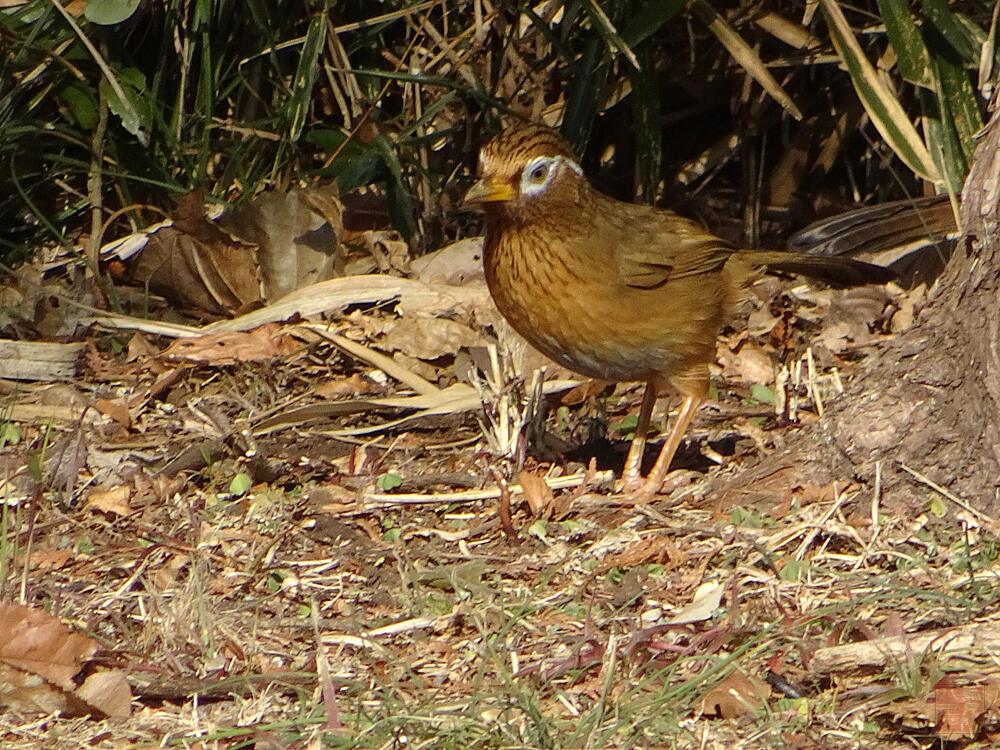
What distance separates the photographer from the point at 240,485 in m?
4.57

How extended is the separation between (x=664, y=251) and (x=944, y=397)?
1.19 meters

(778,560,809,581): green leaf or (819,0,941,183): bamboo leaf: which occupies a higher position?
(819,0,941,183): bamboo leaf

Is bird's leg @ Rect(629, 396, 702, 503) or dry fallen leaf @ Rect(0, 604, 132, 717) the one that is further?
bird's leg @ Rect(629, 396, 702, 503)

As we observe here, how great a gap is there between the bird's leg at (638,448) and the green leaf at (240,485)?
123 centimetres

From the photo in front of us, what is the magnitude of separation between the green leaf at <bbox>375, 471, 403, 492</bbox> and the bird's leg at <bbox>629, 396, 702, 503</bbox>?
78 cm

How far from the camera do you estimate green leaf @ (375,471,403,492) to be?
4.61m

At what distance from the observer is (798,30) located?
6.01 meters

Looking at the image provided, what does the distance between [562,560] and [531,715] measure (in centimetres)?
106

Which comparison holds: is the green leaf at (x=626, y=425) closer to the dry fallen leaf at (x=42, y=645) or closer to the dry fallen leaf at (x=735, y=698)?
the dry fallen leaf at (x=735, y=698)

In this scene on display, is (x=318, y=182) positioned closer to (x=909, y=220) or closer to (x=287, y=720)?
(x=909, y=220)

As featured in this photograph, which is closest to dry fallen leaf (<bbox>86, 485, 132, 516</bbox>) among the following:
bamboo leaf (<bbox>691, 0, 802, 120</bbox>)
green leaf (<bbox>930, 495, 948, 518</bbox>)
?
green leaf (<bbox>930, 495, 948, 518</bbox>)

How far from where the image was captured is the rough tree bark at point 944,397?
398 cm

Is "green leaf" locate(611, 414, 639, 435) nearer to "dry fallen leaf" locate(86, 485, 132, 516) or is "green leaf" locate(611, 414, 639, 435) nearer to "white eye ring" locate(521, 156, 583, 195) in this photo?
"white eye ring" locate(521, 156, 583, 195)

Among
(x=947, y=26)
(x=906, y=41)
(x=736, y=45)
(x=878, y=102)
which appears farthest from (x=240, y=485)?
(x=947, y=26)
